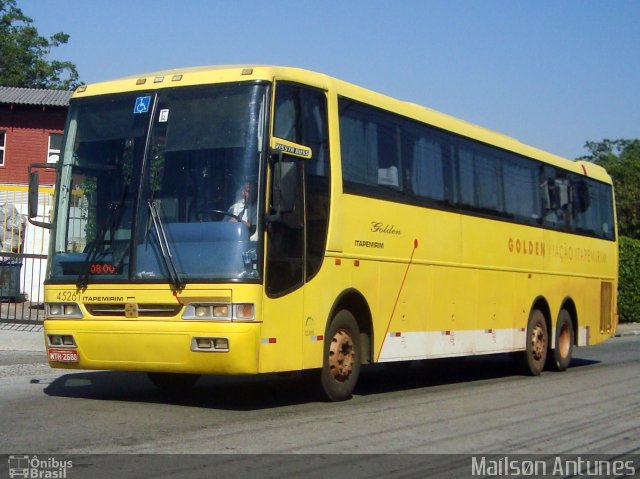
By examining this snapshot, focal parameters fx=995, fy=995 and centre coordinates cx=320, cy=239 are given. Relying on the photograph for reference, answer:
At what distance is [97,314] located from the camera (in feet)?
34.8

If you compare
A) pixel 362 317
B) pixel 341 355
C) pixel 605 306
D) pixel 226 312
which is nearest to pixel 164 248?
pixel 226 312

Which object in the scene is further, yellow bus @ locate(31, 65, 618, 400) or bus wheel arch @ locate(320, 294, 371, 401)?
bus wheel arch @ locate(320, 294, 371, 401)

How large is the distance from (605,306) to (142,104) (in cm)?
1273

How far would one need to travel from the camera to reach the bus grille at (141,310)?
1017cm

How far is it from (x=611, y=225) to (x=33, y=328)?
1195cm

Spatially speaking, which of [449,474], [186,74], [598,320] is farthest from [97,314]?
[598,320]

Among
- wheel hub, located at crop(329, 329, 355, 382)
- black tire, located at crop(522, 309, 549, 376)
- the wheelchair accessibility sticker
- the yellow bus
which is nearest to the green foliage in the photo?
black tire, located at crop(522, 309, 549, 376)

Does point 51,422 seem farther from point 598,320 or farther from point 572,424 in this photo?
point 598,320

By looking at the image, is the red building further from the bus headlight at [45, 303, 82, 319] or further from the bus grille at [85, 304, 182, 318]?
the bus grille at [85, 304, 182, 318]

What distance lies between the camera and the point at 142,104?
35.7ft

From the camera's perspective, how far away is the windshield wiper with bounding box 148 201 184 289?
10.1m

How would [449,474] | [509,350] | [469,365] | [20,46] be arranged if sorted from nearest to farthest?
[449,474], [509,350], [469,365], [20,46]

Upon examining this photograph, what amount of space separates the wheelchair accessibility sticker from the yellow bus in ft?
0.08

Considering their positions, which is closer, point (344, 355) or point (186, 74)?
point (186, 74)
